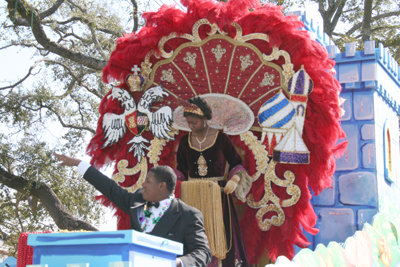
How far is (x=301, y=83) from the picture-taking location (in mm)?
5816

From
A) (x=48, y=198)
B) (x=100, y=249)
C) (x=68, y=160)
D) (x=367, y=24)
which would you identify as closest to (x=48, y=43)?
(x=48, y=198)

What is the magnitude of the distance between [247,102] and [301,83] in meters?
0.70

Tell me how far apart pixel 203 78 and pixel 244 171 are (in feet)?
4.54

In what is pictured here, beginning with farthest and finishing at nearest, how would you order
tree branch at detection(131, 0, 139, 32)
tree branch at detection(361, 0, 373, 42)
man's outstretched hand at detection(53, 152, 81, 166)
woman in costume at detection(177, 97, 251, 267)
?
tree branch at detection(361, 0, 373, 42) → tree branch at detection(131, 0, 139, 32) → woman in costume at detection(177, 97, 251, 267) → man's outstretched hand at detection(53, 152, 81, 166)

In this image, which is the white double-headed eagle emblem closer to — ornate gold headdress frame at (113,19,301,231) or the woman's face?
ornate gold headdress frame at (113,19,301,231)

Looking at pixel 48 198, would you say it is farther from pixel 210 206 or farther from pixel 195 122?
pixel 210 206

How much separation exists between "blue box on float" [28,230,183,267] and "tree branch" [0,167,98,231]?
6338 mm

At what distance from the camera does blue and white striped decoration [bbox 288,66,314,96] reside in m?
5.79

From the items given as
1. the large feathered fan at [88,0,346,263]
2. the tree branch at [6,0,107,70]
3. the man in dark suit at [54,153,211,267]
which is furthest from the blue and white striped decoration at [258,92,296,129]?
the tree branch at [6,0,107,70]

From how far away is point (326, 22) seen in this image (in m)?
14.9

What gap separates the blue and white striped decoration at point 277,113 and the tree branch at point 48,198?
14.5 ft

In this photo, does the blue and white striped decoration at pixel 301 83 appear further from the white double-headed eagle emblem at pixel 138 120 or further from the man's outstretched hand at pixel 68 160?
the man's outstretched hand at pixel 68 160

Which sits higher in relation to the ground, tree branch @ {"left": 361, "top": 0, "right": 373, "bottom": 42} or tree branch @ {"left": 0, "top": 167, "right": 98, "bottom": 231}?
tree branch @ {"left": 361, "top": 0, "right": 373, "bottom": 42}

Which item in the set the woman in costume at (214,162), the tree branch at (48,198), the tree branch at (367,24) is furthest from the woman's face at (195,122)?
the tree branch at (367,24)
